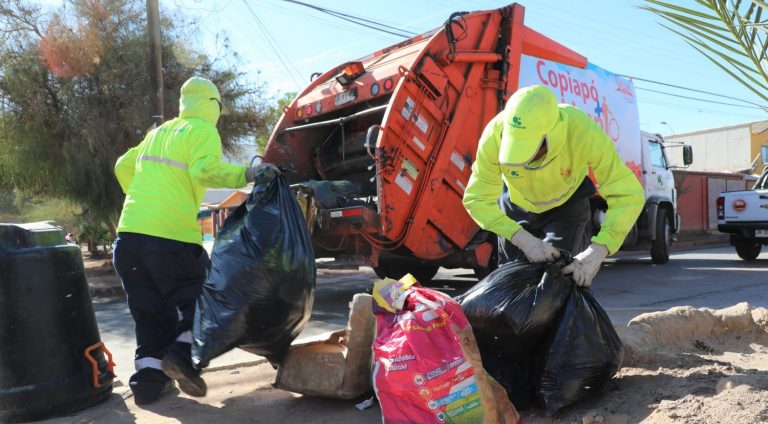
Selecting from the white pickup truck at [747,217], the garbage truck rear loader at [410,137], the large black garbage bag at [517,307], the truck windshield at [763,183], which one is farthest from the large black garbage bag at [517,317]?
the truck windshield at [763,183]

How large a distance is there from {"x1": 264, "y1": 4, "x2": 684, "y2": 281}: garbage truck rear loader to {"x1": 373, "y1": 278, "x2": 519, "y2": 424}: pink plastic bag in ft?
8.83

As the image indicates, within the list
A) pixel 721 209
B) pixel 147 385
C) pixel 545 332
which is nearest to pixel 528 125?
pixel 545 332

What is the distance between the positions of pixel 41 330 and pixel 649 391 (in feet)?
8.57

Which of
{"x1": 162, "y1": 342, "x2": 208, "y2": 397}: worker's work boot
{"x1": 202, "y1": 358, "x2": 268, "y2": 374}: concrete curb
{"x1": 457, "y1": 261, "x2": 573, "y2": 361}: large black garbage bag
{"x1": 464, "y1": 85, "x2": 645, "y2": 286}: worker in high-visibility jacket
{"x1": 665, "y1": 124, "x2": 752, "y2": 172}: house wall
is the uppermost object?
{"x1": 665, "y1": 124, "x2": 752, "y2": 172}: house wall

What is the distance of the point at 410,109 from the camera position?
539 cm

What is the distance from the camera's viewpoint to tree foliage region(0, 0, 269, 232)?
363 inches

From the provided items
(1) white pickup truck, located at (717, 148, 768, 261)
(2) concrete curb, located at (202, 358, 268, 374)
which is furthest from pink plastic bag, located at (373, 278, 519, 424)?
(1) white pickup truck, located at (717, 148, 768, 261)

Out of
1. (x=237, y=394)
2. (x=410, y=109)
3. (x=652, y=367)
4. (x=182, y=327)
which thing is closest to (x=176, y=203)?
(x=182, y=327)

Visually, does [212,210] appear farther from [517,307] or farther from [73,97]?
[517,307]

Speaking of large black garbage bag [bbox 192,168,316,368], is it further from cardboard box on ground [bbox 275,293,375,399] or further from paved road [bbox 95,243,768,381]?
paved road [bbox 95,243,768,381]

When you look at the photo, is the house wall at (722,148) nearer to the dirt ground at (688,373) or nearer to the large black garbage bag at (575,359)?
the dirt ground at (688,373)

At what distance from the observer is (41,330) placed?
2.71m

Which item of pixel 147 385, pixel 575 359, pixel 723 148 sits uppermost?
pixel 723 148

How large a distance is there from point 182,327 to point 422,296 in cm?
126
